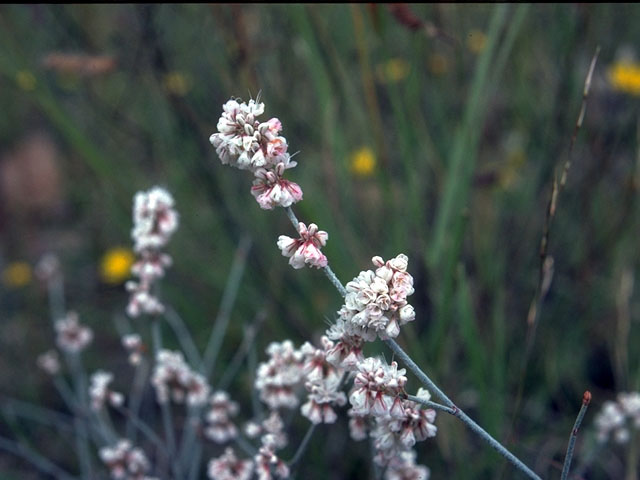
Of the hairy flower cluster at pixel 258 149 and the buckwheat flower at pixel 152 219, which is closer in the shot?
the hairy flower cluster at pixel 258 149

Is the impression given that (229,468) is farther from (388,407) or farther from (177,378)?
(388,407)

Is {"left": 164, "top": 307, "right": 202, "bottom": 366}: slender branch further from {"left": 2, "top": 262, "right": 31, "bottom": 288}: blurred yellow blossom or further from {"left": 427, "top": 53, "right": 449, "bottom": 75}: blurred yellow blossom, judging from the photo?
{"left": 427, "top": 53, "right": 449, "bottom": 75}: blurred yellow blossom

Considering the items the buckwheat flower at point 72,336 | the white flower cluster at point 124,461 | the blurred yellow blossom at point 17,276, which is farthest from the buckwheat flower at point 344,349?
the blurred yellow blossom at point 17,276

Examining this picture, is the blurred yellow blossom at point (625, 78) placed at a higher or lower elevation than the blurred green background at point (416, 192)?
higher

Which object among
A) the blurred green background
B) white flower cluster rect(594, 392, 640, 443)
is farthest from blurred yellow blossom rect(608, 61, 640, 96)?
white flower cluster rect(594, 392, 640, 443)

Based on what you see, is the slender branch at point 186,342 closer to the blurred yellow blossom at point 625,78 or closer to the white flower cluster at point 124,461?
the white flower cluster at point 124,461

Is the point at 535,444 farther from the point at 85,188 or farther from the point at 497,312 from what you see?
the point at 85,188

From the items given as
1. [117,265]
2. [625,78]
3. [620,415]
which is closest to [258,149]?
[620,415]
